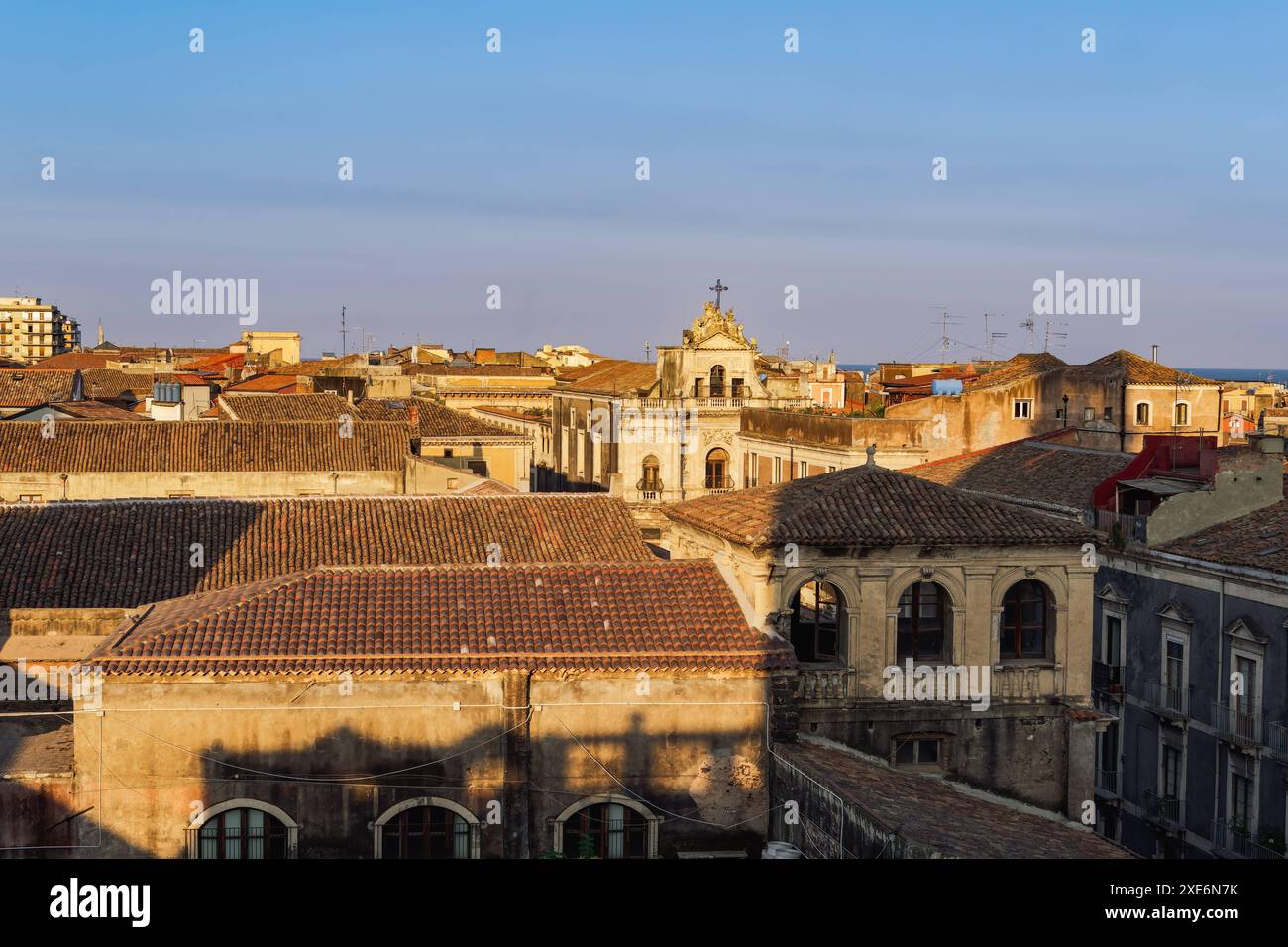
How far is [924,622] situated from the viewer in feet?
79.6

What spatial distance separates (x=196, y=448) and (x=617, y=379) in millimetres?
35089

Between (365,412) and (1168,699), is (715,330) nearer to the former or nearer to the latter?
(365,412)

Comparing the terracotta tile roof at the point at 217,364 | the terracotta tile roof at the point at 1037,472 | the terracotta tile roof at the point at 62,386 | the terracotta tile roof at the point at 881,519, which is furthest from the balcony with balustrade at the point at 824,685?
the terracotta tile roof at the point at 217,364

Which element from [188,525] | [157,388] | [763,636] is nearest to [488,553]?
[188,525]

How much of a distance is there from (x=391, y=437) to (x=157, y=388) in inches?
1016

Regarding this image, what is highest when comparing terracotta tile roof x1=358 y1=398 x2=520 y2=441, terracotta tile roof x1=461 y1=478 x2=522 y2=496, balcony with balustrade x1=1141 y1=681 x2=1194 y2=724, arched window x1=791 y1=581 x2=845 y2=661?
terracotta tile roof x1=358 y1=398 x2=520 y2=441

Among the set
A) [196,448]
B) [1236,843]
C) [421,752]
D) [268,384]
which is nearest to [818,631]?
[421,752]

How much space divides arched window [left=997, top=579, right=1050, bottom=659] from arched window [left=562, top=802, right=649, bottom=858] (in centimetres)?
787

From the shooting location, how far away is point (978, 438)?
53.4 m

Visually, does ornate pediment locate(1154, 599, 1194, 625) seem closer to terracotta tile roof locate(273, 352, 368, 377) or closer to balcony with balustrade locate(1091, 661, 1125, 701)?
balcony with balustrade locate(1091, 661, 1125, 701)

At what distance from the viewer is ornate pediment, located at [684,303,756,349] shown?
72.5 metres

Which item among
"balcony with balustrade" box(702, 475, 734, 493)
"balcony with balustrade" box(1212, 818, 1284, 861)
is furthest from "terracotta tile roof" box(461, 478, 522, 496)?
"balcony with balustrade" box(702, 475, 734, 493)

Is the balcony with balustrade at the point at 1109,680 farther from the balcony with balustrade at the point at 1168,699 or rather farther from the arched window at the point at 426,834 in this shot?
the arched window at the point at 426,834
